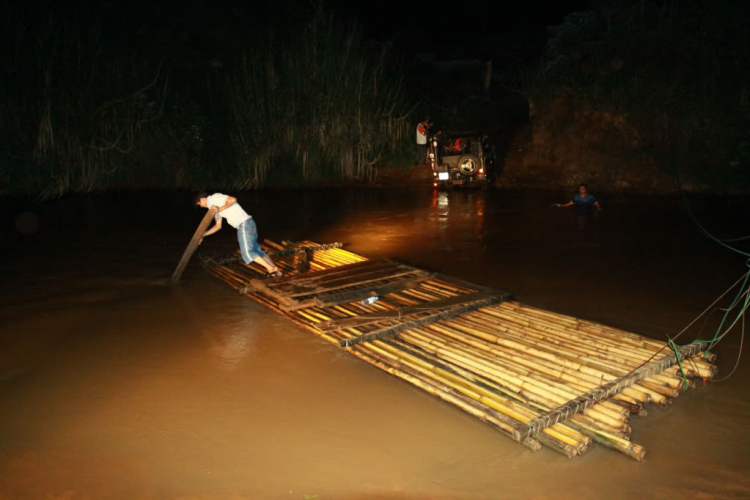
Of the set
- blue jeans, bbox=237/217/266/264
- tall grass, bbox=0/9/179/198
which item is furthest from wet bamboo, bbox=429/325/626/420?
tall grass, bbox=0/9/179/198

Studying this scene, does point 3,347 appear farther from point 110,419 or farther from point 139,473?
point 139,473

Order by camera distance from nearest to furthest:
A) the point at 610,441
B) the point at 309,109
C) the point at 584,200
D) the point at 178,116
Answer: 1. the point at 610,441
2. the point at 584,200
3. the point at 309,109
4. the point at 178,116

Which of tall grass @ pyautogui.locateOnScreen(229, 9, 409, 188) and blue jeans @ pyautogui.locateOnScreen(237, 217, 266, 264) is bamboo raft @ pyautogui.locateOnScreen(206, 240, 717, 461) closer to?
blue jeans @ pyautogui.locateOnScreen(237, 217, 266, 264)

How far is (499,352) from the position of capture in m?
5.34

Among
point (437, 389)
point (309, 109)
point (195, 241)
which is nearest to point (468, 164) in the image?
point (309, 109)

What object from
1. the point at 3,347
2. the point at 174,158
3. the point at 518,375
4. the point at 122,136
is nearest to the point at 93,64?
the point at 122,136

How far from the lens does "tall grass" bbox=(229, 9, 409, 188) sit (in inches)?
750

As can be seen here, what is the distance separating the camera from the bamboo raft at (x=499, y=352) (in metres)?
4.27

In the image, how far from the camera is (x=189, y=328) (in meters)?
6.45

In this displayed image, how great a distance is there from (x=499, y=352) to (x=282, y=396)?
1984 mm

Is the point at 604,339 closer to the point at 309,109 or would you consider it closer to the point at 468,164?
the point at 468,164

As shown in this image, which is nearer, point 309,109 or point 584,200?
point 584,200

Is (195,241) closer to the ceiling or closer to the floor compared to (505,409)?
closer to the ceiling

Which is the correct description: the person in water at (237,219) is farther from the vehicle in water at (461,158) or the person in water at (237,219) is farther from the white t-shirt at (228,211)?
the vehicle in water at (461,158)
